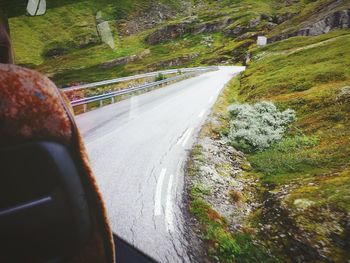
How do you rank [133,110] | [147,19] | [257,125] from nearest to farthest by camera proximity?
1. [257,125]
2. [133,110]
3. [147,19]

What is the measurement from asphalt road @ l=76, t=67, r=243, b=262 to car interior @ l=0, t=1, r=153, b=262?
3.67 meters

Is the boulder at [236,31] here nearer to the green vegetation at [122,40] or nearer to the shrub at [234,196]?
the green vegetation at [122,40]

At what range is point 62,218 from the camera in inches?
47.0

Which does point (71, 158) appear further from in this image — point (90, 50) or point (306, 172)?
point (90, 50)

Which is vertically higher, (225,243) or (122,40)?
(225,243)

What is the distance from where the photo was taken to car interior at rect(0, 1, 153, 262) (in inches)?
40.9

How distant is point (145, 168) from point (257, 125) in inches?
287

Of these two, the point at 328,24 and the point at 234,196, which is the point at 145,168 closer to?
the point at 234,196

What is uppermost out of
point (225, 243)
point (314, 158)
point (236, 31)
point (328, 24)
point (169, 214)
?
point (169, 214)

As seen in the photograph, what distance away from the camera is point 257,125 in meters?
13.7

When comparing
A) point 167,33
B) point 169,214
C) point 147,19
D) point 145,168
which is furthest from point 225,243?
point 147,19

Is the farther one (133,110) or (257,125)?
(133,110)

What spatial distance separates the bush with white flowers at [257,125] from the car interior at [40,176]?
35.3ft

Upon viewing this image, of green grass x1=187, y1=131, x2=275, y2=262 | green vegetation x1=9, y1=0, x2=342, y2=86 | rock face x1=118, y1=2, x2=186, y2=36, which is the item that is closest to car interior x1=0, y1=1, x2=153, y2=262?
green grass x1=187, y1=131, x2=275, y2=262
